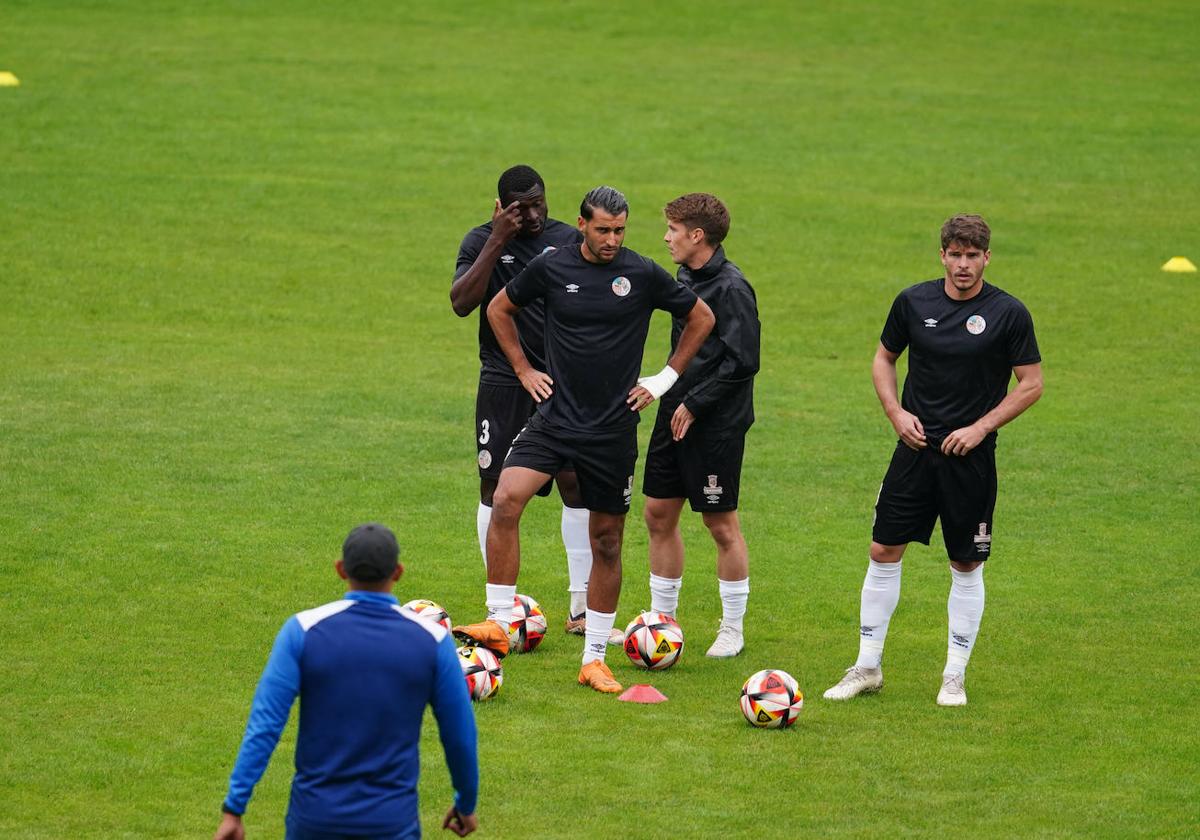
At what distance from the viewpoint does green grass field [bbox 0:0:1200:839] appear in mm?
8680

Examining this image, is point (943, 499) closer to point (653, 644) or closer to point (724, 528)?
point (724, 528)

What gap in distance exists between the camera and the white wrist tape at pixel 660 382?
386 inches

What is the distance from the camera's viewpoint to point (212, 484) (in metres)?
14.5

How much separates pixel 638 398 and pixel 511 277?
5.26 feet

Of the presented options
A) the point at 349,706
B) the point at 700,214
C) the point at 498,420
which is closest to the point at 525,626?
the point at 498,420

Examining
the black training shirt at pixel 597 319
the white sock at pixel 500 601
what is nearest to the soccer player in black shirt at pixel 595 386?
the black training shirt at pixel 597 319

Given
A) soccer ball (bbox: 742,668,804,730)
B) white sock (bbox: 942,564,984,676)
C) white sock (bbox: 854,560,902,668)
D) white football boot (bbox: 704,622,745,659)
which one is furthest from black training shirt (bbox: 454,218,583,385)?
white sock (bbox: 942,564,984,676)

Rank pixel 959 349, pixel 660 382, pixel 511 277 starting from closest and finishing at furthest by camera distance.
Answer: pixel 959 349 → pixel 660 382 → pixel 511 277

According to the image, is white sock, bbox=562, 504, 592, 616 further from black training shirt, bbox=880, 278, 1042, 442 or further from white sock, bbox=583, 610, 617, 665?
black training shirt, bbox=880, 278, 1042, 442

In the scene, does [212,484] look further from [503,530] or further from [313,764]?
[313,764]

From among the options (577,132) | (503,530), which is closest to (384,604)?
(503,530)

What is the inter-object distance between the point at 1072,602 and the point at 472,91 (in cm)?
2297

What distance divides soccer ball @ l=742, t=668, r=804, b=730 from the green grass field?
0.13 meters

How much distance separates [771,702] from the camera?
9141mm
